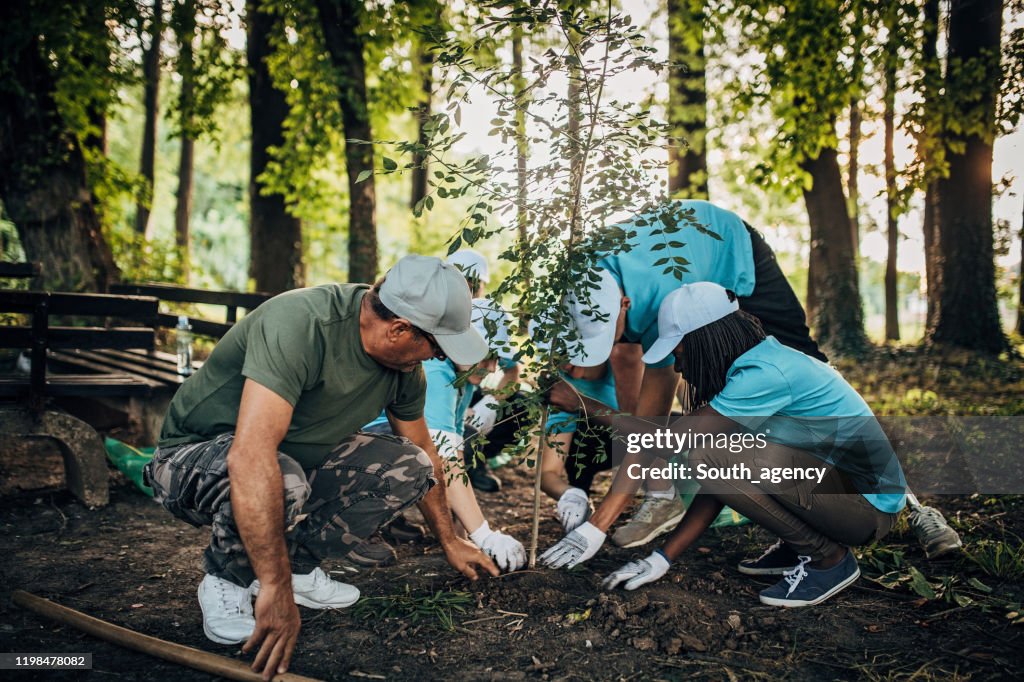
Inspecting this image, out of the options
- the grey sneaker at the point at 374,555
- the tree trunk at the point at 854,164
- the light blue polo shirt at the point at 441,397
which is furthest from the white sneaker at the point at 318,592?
the tree trunk at the point at 854,164

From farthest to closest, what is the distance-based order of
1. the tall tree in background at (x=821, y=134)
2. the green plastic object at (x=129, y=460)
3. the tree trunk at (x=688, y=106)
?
the tree trunk at (x=688, y=106)
the tall tree in background at (x=821, y=134)
the green plastic object at (x=129, y=460)

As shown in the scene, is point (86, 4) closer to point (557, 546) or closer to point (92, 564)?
point (92, 564)

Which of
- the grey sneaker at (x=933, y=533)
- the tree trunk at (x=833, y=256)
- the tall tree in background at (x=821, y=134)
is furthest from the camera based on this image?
the tree trunk at (x=833, y=256)

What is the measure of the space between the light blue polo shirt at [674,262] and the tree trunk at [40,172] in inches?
235

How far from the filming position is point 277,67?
9.27 metres

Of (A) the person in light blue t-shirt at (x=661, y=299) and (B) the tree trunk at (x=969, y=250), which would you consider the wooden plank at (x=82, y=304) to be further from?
(B) the tree trunk at (x=969, y=250)

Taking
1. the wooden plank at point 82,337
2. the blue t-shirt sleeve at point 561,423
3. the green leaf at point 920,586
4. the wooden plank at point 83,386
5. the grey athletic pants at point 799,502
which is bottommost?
the green leaf at point 920,586

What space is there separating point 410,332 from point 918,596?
92.9 inches

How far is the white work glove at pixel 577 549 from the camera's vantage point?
3201 mm

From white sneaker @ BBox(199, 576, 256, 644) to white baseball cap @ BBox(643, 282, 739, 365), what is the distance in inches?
72.0

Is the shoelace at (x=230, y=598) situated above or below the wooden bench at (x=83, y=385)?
below

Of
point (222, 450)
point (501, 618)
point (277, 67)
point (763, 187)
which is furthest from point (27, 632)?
point (277, 67)

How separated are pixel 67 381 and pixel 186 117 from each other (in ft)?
21.2

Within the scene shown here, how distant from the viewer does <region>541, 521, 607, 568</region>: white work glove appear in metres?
3.20
